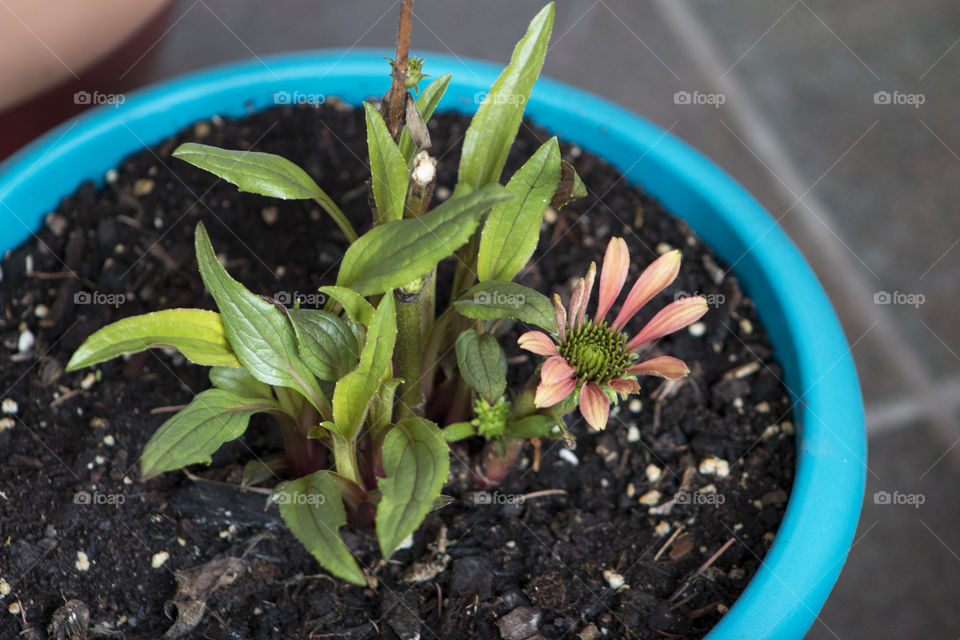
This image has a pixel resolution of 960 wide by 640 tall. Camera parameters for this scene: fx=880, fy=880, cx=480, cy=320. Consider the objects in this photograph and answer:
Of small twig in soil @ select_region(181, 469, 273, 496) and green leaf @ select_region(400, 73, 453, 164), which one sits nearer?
green leaf @ select_region(400, 73, 453, 164)

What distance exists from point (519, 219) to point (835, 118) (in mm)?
1536

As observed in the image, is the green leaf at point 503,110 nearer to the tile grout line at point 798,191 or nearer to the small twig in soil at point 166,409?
the small twig in soil at point 166,409

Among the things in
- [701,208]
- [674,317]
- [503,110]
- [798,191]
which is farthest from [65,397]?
[798,191]

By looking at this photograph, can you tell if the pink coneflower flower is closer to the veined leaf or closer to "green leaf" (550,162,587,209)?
"green leaf" (550,162,587,209)

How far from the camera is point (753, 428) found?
126cm

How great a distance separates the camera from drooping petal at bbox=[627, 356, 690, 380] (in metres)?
0.94

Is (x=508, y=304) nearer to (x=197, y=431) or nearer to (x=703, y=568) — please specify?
(x=197, y=431)

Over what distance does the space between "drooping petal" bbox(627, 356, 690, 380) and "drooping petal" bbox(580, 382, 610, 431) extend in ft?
0.17

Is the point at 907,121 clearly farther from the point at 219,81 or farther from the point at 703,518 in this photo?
the point at 219,81

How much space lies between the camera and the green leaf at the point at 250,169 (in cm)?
91

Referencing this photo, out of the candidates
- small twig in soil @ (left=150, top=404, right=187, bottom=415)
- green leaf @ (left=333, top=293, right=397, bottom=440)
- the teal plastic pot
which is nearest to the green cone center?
green leaf @ (left=333, top=293, right=397, bottom=440)

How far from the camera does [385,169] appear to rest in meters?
0.92

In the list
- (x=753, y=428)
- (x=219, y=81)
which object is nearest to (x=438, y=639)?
(x=753, y=428)

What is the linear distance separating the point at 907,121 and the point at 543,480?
1.56 m
